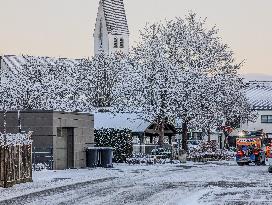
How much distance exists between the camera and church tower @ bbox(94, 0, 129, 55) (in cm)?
16050

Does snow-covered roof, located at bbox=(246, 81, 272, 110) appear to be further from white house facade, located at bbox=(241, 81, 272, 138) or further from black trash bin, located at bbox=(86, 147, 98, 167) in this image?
black trash bin, located at bbox=(86, 147, 98, 167)

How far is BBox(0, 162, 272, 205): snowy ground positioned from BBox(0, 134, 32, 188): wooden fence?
54 centimetres

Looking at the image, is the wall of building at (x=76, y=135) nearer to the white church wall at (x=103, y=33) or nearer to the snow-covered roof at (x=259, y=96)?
the snow-covered roof at (x=259, y=96)

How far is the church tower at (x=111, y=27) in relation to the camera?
16050 cm

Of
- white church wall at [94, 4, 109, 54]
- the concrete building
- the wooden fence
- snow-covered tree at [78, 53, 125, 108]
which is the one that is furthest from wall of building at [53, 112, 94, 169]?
white church wall at [94, 4, 109, 54]

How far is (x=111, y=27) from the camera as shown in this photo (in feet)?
528

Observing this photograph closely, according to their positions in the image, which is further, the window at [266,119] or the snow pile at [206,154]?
the window at [266,119]

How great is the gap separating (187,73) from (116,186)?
1687 inches

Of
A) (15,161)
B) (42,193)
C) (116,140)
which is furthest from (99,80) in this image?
(42,193)

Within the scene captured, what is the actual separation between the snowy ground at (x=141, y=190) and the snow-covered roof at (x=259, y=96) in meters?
78.5

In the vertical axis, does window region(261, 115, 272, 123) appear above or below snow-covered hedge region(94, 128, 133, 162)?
above

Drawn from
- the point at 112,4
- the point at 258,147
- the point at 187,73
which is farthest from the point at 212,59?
the point at 112,4

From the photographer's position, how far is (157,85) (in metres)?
71.2

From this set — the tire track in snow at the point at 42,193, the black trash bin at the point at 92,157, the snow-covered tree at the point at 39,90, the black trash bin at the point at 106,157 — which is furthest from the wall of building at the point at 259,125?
the tire track in snow at the point at 42,193
